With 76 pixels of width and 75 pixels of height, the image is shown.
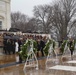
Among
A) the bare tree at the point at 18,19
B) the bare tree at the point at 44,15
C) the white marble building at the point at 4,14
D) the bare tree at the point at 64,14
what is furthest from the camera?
the bare tree at the point at 18,19

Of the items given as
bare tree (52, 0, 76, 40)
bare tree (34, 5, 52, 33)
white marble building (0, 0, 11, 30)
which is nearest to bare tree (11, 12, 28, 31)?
bare tree (34, 5, 52, 33)

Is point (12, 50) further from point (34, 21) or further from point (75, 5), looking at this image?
point (34, 21)

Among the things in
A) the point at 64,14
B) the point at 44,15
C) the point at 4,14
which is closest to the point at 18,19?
the point at 44,15

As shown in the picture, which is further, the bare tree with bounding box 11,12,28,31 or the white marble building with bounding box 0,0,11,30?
the bare tree with bounding box 11,12,28,31

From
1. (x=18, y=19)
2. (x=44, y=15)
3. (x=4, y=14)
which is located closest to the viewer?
(x=4, y=14)

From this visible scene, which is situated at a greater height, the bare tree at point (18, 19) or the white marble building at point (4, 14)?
the bare tree at point (18, 19)

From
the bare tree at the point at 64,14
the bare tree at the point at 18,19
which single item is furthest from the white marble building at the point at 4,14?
the bare tree at the point at 18,19

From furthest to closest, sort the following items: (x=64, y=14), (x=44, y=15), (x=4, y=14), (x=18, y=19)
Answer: (x=18, y=19) → (x=44, y=15) → (x=64, y=14) → (x=4, y=14)

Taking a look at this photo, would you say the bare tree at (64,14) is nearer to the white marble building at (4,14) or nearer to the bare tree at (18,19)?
the bare tree at (18,19)

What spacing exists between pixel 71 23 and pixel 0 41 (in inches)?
1390

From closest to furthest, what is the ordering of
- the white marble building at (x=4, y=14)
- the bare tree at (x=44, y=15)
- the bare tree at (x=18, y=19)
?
the white marble building at (x=4, y=14) < the bare tree at (x=44, y=15) < the bare tree at (x=18, y=19)

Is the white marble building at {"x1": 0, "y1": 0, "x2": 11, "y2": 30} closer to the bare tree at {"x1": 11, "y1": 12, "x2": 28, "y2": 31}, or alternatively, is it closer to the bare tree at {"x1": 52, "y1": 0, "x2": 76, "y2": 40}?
the bare tree at {"x1": 52, "y1": 0, "x2": 76, "y2": 40}

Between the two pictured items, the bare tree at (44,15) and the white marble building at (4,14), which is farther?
the bare tree at (44,15)

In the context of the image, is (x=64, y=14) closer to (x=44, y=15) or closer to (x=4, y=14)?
(x=44, y=15)
